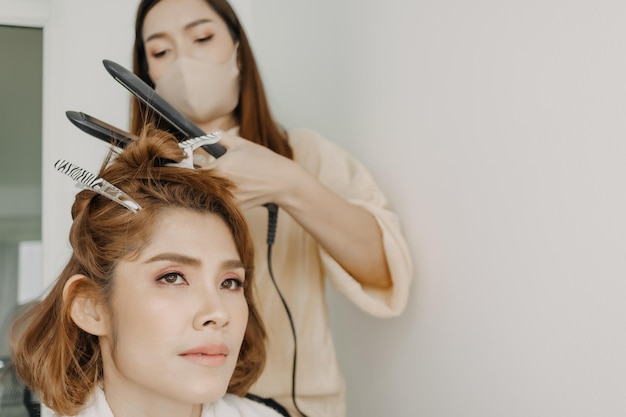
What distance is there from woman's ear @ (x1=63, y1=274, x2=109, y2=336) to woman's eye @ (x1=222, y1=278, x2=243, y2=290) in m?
0.16

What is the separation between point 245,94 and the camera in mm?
1314

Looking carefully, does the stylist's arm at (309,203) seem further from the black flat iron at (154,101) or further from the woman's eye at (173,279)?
the woman's eye at (173,279)

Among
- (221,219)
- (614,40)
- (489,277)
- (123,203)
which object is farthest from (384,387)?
(614,40)

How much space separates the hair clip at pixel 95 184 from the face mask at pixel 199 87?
0.34m

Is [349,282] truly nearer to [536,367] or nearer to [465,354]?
[465,354]

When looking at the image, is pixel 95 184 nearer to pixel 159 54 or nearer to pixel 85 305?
pixel 85 305

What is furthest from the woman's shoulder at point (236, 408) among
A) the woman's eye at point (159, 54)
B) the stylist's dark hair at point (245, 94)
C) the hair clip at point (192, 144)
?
the woman's eye at point (159, 54)

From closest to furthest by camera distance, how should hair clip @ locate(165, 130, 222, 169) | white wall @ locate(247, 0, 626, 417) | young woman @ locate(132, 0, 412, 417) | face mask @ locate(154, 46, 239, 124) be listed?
white wall @ locate(247, 0, 626, 417), hair clip @ locate(165, 130, 222, 169), young woman @ locate(132, 0, 412, 417), face mask @ locate(154, 46, 239, 124)

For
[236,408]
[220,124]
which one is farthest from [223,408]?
[220,124]

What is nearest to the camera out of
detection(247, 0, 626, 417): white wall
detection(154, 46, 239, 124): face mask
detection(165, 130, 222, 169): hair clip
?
detection(247, 0, 626, 417): white wall

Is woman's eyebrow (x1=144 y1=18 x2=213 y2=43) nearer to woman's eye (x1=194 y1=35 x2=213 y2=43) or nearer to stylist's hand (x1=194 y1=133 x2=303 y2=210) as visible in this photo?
woman's eye (x1=194 y1=35 x2=213 y2=43)

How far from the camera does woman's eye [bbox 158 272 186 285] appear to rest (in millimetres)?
878

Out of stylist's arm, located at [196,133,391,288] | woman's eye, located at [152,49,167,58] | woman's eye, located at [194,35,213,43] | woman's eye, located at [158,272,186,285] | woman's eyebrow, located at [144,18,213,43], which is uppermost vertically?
woman's eyebrow, located at [144,18,213,43]

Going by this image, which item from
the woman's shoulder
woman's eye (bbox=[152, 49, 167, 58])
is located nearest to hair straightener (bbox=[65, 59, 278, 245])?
woman's eye (bbox=[152, 49, 167, 58])
